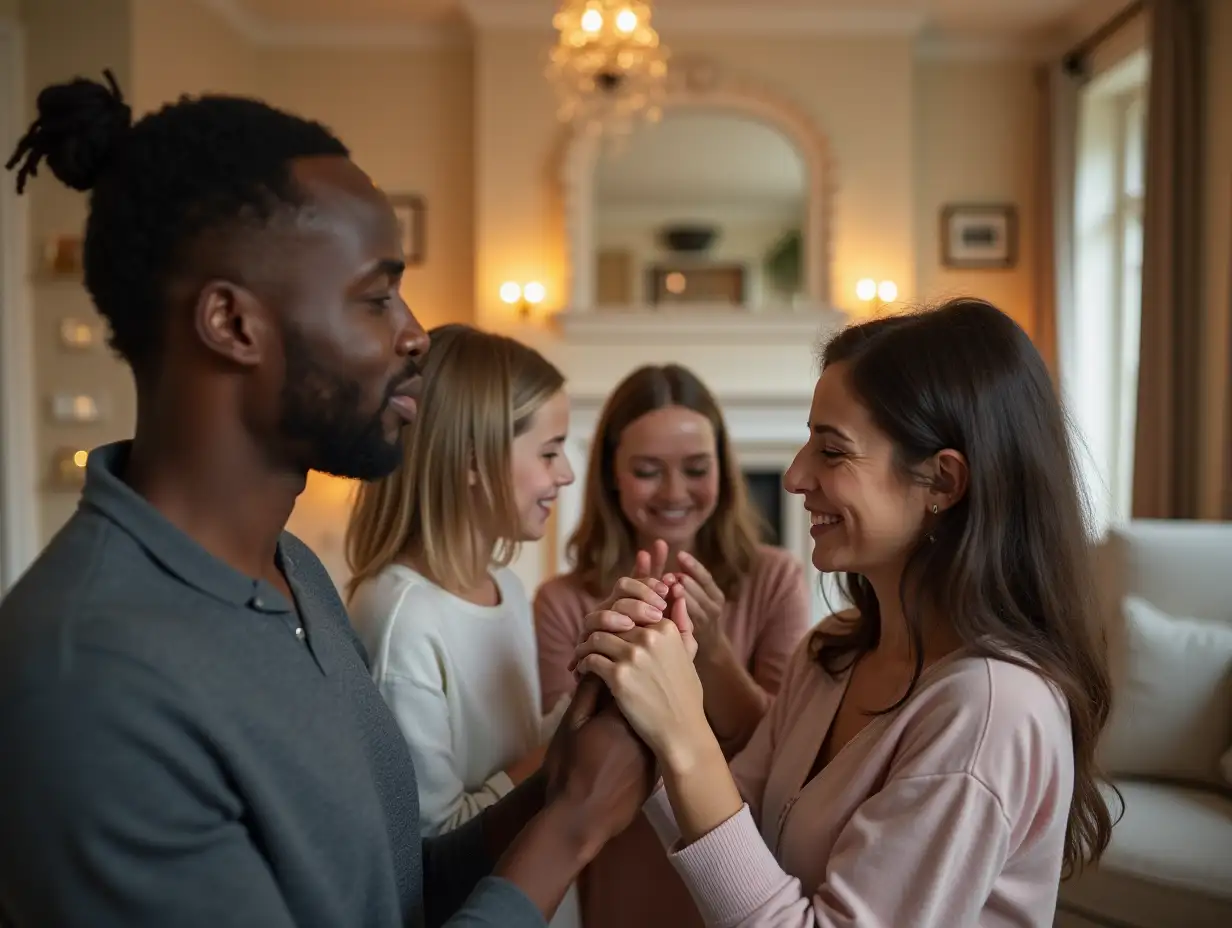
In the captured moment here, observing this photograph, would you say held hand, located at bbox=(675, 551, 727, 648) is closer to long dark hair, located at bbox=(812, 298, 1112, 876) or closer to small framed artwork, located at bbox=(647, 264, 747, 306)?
long dark hair, located at bbox=(812, 298, 1112, 876)

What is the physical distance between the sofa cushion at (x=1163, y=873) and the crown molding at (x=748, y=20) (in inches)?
155

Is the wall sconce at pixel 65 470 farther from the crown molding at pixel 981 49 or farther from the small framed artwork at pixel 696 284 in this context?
the crown molding at pixel 981 49

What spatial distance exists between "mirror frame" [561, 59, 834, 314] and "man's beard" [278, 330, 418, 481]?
4204 mm

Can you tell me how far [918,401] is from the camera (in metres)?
1.09

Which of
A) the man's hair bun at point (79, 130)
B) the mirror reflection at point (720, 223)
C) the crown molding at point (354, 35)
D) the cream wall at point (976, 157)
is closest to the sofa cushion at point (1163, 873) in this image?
the man's hair bun at point (79, 130)

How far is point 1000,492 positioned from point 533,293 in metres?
4.06

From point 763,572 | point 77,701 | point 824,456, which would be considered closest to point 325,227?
point 77,701

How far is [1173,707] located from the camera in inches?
95.4

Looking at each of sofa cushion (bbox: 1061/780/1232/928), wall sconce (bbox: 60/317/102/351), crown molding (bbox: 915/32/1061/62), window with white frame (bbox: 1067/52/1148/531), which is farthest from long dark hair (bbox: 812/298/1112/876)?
crown molding (bbox: 915/32/1061/62)

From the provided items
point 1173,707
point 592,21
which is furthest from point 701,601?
point 592,21

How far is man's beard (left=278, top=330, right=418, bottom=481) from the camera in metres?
0.71

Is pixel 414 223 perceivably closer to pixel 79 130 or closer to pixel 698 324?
pixel 698 324

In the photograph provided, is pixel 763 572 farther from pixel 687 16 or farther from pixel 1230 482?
pixel 687 16

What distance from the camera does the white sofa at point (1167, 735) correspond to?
2.08m
